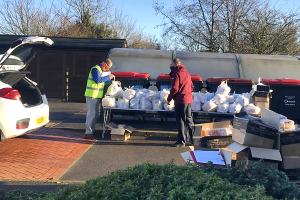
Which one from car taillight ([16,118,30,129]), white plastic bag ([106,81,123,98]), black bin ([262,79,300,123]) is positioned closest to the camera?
car taillight ([16,118,30,129])

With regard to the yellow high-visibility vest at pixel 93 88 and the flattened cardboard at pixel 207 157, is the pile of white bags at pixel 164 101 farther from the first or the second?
the flattened cardboard at pixel 207 157

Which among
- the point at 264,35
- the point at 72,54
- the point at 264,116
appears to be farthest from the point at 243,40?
the point at 264,116

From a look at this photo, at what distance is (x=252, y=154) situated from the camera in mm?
6070

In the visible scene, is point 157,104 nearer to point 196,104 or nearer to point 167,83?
point 196,104

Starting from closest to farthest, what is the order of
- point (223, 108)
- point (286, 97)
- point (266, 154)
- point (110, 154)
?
point (266, 154) → point (110, 154) → point (223, 108) → point (286, 97)

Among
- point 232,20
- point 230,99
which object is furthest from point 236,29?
point 230,99

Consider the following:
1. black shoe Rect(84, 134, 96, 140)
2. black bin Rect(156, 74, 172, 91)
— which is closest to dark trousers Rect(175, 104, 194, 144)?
black shoe Rect(84, 134, 96, 140)

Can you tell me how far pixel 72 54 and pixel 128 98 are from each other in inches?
374

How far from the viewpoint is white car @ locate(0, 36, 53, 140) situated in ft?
28.5

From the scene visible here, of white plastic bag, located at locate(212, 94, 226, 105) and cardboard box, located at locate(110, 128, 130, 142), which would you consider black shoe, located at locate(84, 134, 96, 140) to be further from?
white plastic bag, located at locate(212, 94, 226, 105)

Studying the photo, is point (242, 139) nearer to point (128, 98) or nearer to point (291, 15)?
point (128, 98)

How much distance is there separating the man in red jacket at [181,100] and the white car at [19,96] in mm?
2673

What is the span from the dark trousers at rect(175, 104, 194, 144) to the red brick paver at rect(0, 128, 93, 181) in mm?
1911

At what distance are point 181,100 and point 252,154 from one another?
4.56 meters
